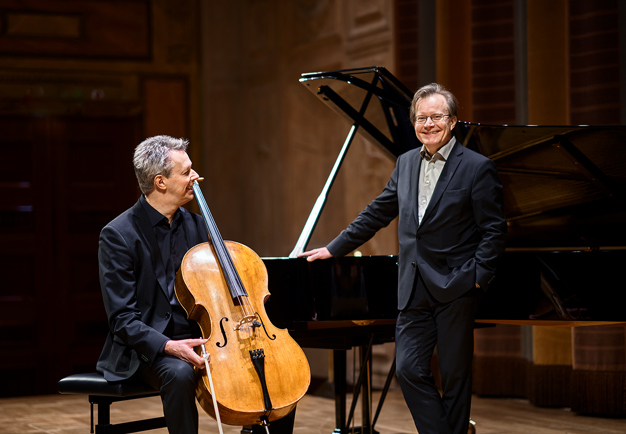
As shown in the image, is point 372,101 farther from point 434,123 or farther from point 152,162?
point 152,162

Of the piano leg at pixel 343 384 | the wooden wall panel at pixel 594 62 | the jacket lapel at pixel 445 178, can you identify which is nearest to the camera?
the jacket lapel at pixel 445 178

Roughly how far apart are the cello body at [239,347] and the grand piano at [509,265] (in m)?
0.58

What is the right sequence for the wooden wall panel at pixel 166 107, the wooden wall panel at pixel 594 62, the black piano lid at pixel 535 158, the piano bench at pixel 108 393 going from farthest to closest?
the wooden wall panel at pixel 166 107 < the wooden wall panel at pixel 594 62 < the black piano lid at pixel 535 158 < the piano bench at pixel 108 393

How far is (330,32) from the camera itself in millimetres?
5832

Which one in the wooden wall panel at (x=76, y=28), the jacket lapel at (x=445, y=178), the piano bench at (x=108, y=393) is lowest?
the piano bench at (x=108, y=393)

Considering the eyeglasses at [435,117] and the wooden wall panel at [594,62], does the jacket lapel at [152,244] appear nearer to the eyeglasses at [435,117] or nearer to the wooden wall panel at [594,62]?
the eyeglasses at [435,117]

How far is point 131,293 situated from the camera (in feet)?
8.03

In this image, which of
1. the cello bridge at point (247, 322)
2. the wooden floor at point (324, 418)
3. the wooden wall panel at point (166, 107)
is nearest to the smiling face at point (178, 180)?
the cello bridge at point (247, 322)

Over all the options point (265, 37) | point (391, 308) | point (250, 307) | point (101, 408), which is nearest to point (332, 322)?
point (391, 308)

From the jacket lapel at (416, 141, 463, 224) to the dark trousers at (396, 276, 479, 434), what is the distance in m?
0.24

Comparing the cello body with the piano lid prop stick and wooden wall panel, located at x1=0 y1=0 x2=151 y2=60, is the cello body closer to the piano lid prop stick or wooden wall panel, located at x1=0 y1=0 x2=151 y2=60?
the piano lid prop stick

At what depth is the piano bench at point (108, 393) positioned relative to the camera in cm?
244

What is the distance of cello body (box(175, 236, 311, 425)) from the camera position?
2248mm

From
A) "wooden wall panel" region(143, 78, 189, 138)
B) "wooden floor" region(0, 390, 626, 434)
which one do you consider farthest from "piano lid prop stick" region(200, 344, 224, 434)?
"wooden wall panel" region(143, 78, 189, 138)
